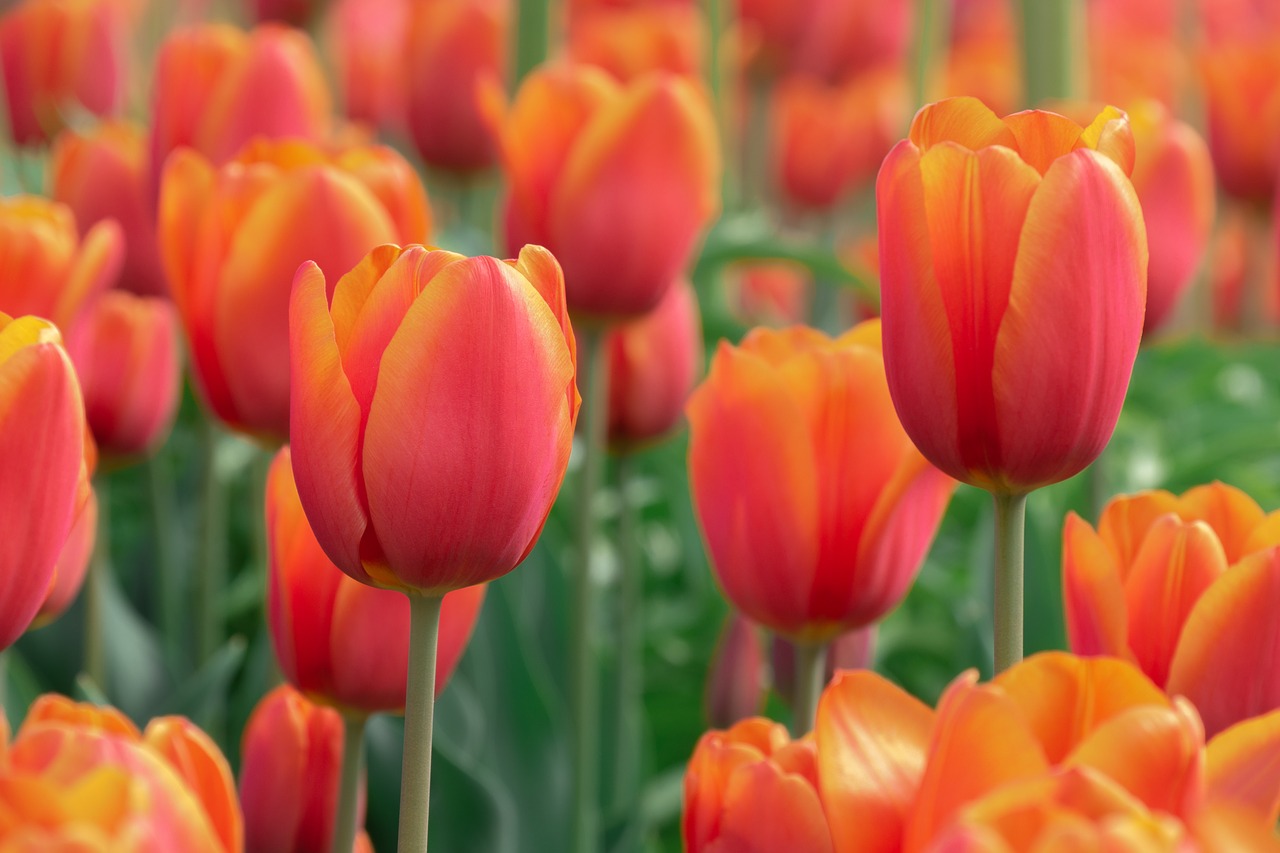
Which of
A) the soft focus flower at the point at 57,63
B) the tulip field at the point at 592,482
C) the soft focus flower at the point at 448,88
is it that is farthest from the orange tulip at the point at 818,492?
the soft focus flower at the point at 57,63

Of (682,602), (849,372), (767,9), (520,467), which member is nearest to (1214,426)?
(682,602)

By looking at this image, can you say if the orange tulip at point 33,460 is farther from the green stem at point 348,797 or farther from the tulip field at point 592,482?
the green stem at point 348,797

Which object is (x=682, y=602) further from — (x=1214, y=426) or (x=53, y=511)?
(x=53, y=511)

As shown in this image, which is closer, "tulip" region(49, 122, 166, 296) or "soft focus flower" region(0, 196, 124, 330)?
"soft focus flower" region(0, 196, 124, 330)

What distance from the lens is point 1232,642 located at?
337mm

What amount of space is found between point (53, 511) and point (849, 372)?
228mm

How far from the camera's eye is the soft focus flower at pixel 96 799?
21 cm

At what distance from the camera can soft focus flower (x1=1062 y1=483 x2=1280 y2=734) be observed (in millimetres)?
338

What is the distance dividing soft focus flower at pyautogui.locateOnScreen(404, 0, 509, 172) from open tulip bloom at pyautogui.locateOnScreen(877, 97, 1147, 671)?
776 mm

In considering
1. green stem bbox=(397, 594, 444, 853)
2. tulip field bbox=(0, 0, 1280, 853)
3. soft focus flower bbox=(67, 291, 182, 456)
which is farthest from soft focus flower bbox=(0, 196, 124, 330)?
green stem bbox=(397, 594, 444, 853)

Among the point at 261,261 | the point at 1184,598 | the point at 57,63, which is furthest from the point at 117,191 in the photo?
the point at 1184,598

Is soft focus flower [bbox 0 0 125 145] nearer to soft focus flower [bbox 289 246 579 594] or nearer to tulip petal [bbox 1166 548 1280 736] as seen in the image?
soft focus flower [bbox 289 246 579 594]

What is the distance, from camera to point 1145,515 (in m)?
0.39

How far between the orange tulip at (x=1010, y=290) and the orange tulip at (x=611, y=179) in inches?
11.2
